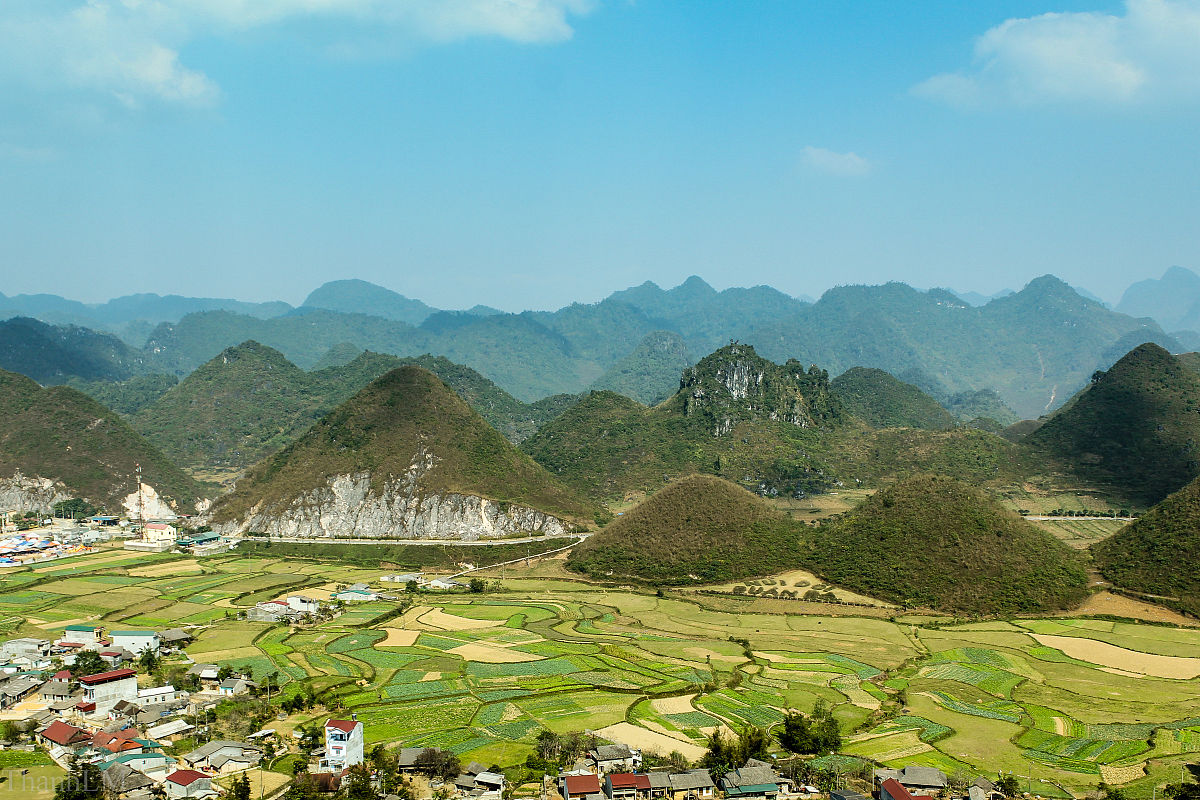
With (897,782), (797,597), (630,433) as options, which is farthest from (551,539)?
(897,782)

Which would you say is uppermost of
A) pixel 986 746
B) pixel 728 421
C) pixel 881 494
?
pixel 728 421

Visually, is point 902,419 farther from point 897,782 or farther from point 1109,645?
point 897,782

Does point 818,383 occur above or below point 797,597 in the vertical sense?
above

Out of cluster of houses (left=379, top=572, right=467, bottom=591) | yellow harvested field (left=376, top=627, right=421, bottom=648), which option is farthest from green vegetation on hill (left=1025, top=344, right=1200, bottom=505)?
yellow harvested field (left=376, top=627, right=421, bottom=648)

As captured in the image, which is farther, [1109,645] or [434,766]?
[1109,645]

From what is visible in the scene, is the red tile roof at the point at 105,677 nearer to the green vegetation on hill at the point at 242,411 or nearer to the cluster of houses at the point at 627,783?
the cluster of houses at the point at 627,783

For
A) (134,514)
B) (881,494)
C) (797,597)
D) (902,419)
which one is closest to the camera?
(797,597)
